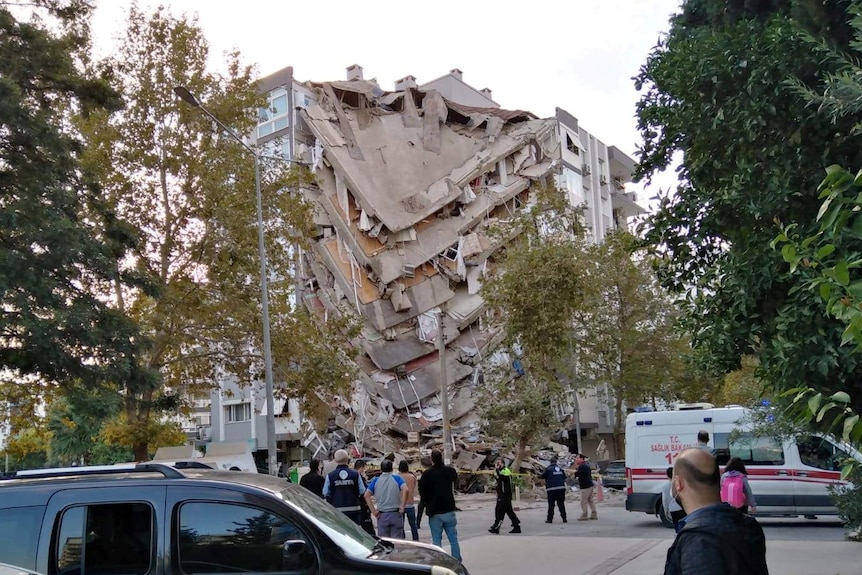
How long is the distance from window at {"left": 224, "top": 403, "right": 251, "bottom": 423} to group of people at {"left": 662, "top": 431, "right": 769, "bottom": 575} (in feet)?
146

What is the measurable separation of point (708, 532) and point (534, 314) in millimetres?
22716

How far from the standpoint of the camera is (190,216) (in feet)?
69.2

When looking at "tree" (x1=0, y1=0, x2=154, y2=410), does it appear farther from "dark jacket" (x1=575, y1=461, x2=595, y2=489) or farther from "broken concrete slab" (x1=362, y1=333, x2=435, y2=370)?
"broken concrete slab" (x1=362, y1=333, x2=435, y2=370)

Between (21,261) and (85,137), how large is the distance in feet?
26.0

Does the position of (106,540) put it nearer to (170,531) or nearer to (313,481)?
(170,531)

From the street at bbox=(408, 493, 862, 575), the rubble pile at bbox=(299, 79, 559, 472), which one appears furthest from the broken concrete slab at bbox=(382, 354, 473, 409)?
the street at bbox=(408, 493, 862, 575)

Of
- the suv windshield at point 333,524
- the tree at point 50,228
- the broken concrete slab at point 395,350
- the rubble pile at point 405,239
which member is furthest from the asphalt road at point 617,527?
the broken concrete slab at point 395,350

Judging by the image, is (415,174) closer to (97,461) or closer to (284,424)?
(284,424)

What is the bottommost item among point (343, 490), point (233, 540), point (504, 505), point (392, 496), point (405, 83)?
point (504, 505)

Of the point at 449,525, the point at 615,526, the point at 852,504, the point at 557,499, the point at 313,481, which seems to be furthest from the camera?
the point at 557,499

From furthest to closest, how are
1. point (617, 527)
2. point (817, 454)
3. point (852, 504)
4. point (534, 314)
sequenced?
point (534, 314), point (617, 527), point (817, 454), point (852, 504)

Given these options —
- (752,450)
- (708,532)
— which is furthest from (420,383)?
(708,532)

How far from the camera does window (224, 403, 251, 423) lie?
1827 inches

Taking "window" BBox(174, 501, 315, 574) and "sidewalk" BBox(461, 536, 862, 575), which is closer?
"window" BBox(174, 501, 315, 574)
